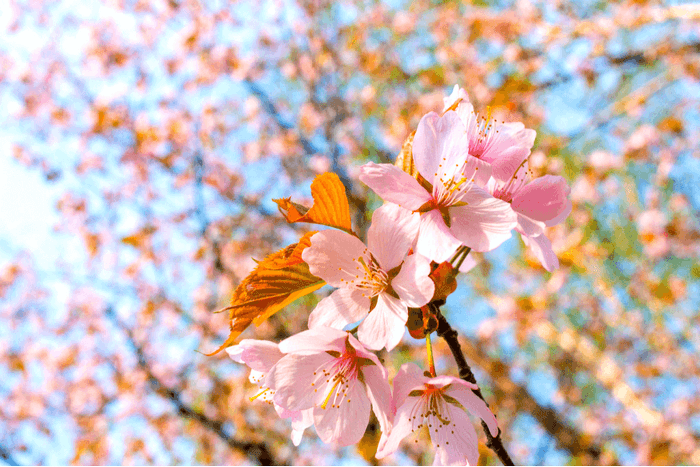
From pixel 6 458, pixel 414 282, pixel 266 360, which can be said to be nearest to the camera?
pixel 414 282

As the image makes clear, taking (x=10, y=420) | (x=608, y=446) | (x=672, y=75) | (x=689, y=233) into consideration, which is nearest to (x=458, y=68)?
(x=672, y=75)

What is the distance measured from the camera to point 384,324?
0.52 metres

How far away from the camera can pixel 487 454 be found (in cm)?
135

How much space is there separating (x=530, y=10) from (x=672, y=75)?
116cm

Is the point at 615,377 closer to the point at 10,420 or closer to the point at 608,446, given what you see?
the point at 608,446

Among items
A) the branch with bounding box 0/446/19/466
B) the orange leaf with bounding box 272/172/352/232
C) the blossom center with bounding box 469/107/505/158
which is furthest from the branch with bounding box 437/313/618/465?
the orange leaf with bounding box 272/172/352/232

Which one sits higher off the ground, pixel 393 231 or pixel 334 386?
pixel 393 231

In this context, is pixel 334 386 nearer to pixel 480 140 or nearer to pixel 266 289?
pixel 266 289

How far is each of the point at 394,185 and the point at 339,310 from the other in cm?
18

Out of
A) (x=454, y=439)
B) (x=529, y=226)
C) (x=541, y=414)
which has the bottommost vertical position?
(x=541, y=414)

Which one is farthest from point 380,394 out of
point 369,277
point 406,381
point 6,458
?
point 6,458

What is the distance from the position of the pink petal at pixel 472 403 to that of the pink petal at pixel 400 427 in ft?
0.17

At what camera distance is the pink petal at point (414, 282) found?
0.49 meters

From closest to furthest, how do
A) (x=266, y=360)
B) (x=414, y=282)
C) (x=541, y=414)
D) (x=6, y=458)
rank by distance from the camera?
(x=414, y=282) < (x=266, y=360) < (x=6, y=458) < (x=541, y=414)
